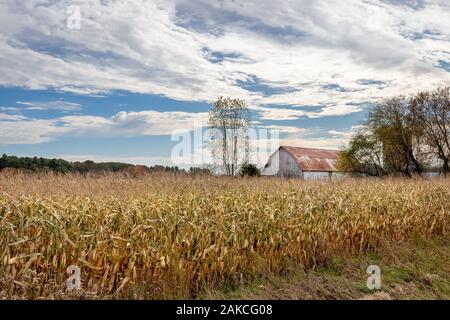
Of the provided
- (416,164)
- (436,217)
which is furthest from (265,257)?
(416,164)

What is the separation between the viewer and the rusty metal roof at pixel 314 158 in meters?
43.5

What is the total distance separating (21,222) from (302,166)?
130 ft

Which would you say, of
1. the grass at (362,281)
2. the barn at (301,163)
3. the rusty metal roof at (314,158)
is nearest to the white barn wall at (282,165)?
the barn at (301,163)

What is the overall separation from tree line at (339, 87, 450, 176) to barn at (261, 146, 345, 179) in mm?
6254

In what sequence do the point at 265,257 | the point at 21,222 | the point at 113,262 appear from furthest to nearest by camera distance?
the point at 265,257 → the point at 21,222 → the point at 113,262

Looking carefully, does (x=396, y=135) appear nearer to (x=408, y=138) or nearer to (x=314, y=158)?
(x=408, y=138)

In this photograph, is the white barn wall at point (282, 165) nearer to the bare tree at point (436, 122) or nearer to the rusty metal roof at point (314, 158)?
the rusty metal roof at point (314, 158)

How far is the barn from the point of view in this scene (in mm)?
42938

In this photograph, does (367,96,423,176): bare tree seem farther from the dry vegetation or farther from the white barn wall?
the dry vegetation

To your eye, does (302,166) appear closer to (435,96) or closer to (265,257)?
(435,96)

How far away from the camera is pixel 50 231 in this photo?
4.84 metres

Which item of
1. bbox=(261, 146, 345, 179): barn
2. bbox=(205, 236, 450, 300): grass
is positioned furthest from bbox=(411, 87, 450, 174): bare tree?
bbox=(205, 236, 450, 300): grass

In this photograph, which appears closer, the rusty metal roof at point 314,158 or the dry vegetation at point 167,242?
the dry vegetation at point 167,242

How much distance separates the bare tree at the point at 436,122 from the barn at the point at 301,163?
10.5 meters
